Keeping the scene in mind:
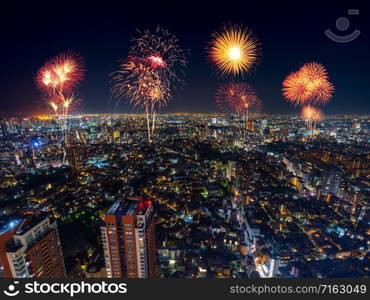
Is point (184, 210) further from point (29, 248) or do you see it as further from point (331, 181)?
point (331, 181)

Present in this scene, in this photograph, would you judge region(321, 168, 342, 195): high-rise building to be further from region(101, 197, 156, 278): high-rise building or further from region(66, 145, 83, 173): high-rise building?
region(66, 145, 83, 173): high-rise building

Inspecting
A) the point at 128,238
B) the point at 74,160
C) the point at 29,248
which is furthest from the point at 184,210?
the point at 74,160

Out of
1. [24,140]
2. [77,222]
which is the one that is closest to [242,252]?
[77,222]

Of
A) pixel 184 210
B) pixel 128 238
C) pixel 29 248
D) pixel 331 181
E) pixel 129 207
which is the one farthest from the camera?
pixel 331 181

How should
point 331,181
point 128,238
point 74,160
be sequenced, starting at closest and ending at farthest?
point 128,238 < point 331,181 < point 74,160

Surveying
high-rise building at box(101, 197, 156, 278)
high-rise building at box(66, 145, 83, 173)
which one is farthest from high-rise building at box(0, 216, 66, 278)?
high-rise building at box(66, 145, 83, 173)

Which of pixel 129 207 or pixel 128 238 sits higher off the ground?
pixel 129 207
